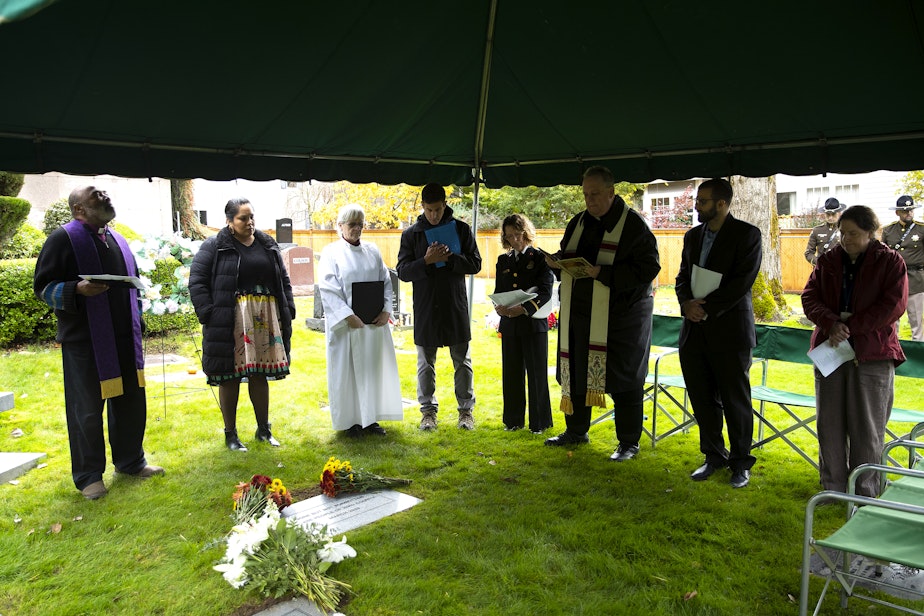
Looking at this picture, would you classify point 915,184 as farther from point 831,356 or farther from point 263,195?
point 263,195

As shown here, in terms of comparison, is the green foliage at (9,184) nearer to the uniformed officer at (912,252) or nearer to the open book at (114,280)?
the open book at (114,280)

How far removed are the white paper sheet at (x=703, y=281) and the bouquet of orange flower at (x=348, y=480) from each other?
2387 millimetres

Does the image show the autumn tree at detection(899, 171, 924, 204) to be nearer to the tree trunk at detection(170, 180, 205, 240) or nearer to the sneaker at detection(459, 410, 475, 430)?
the sneaker at detection(459, 410, 475, 430)

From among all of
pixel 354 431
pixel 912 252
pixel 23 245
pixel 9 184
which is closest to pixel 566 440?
pixel 354 431

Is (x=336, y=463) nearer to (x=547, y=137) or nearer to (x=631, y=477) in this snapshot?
(x=631, y=477)

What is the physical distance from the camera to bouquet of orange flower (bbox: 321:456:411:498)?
177 inches

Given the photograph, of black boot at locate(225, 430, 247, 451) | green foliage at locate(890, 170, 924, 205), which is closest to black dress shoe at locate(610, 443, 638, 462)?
black boot at locate(225, 430, 247, 451)

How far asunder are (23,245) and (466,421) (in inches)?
385

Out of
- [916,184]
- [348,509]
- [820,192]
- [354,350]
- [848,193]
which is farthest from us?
[820,192]

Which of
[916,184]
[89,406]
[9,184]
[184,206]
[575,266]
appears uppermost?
[9,184]

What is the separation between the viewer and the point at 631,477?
4875mm

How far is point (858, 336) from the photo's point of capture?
13.4 ft

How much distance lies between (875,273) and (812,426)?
283cm

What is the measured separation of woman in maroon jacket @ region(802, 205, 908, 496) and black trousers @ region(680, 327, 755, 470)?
461 mm
